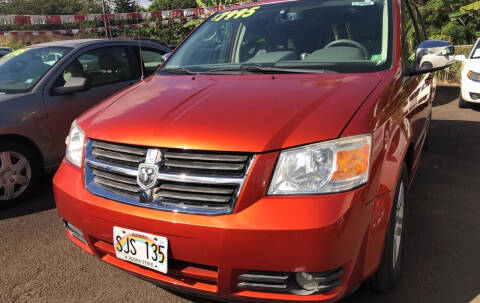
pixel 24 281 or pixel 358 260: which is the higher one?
pixel 358 260

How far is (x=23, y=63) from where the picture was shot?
14.0 ft

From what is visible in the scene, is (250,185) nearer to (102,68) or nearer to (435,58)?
(435,58)

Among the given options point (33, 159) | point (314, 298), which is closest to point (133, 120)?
point (314, 298)

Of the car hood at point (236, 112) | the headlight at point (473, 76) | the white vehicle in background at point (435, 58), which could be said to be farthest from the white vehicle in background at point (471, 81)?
the car hood at point (236, 112)

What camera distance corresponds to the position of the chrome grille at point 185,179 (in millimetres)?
1668

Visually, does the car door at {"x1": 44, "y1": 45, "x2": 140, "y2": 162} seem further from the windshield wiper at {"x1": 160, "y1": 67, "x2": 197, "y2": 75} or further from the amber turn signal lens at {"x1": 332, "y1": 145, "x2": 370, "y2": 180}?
the amber turn signal lens at {"x1": 332, "y1": 145, "x2": 370, "y2": 180}

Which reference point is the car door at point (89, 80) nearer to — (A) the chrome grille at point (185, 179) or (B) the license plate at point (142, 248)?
(A) the chrome grille at point (185, 179)

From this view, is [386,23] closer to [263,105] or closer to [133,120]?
[263,105]

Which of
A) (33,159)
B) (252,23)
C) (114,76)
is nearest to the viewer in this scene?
(252,23)

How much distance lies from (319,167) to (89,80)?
3244 millimetres

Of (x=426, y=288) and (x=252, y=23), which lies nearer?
(x=426, y=288)

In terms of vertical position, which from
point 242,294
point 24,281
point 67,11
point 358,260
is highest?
point 67,11

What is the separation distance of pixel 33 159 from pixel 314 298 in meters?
3.14

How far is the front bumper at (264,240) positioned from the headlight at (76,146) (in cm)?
53
